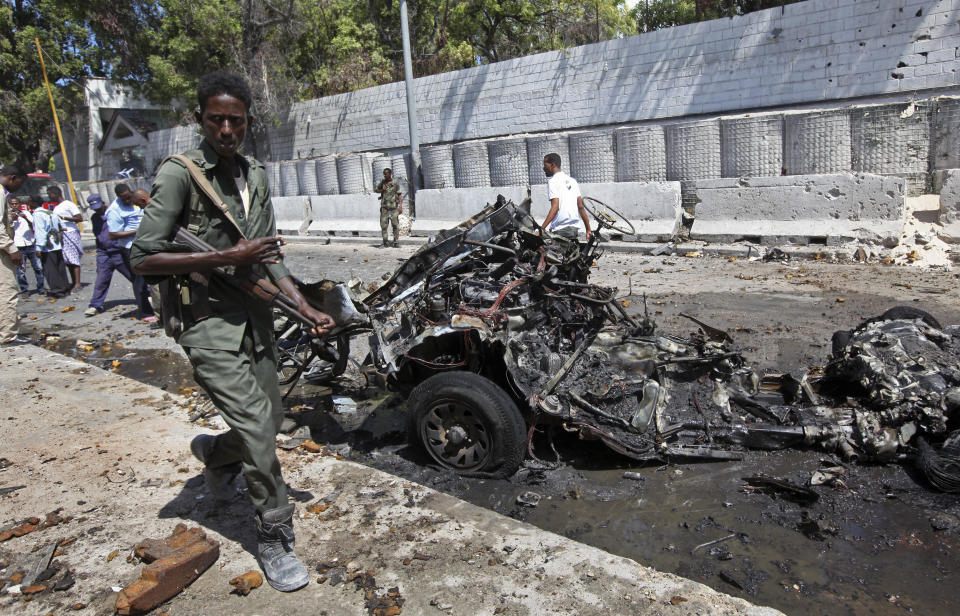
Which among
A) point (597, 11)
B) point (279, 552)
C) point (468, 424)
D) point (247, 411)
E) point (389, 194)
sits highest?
point (597, 11)

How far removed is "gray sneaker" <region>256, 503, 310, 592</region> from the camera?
2.66m

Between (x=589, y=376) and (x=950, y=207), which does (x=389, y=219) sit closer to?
(x=950, y=207)

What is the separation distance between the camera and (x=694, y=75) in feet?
45.3

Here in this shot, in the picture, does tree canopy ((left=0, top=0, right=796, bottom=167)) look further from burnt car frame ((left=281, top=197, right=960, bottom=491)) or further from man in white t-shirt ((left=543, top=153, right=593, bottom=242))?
burnt car frame ((left=281, top=197, right=960, bottom=491))

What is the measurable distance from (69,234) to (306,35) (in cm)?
1730

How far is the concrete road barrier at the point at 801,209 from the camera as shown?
932cm

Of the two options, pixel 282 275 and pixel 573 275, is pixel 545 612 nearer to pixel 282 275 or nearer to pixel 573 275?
pixel 282 275

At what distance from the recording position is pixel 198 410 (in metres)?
4.96

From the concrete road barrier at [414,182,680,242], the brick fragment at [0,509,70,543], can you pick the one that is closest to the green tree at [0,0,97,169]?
the concrete road barrier at [414,182,680,242]

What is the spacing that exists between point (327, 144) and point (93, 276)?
30.4ft

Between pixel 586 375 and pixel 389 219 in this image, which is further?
pixel 389 219

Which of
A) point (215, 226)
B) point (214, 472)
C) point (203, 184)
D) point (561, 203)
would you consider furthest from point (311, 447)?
point (561, 203)

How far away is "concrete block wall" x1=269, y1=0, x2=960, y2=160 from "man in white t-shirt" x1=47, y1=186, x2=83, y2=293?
380 inches

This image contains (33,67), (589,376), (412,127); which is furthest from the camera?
(33,67)
